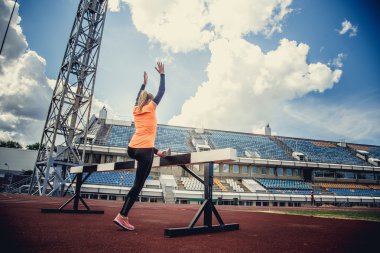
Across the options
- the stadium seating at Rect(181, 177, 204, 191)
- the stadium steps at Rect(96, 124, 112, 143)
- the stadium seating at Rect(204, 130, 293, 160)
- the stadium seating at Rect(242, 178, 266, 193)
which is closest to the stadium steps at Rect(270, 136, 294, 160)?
the stadium seating at Rect(204, 130, 293, 160)

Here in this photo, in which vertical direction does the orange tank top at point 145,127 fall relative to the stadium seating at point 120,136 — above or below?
below

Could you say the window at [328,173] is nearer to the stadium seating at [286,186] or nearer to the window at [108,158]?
the stadium seating at [286,186]

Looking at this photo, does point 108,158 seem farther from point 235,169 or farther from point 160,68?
point 160,68

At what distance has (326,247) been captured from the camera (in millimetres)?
2467

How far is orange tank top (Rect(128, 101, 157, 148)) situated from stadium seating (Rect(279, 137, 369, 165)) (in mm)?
31204

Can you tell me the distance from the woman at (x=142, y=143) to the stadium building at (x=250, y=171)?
1740 centimetres

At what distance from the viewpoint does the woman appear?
2.93 metres

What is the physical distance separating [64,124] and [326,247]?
53.1 ft

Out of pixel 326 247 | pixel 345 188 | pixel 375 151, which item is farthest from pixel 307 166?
pixel 326 247

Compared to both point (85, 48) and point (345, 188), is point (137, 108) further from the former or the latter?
point (345, 188)

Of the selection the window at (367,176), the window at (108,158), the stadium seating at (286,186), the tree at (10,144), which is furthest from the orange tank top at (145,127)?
the tree at (10,144)

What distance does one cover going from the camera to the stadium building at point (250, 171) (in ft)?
71.0

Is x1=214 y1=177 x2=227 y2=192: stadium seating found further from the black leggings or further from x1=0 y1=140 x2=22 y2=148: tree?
x1=0 y1=140 x2=22 y2=148: tree

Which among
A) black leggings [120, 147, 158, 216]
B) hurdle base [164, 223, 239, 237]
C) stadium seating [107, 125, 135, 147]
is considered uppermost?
stadium seating [107, 125, 135, 147]
